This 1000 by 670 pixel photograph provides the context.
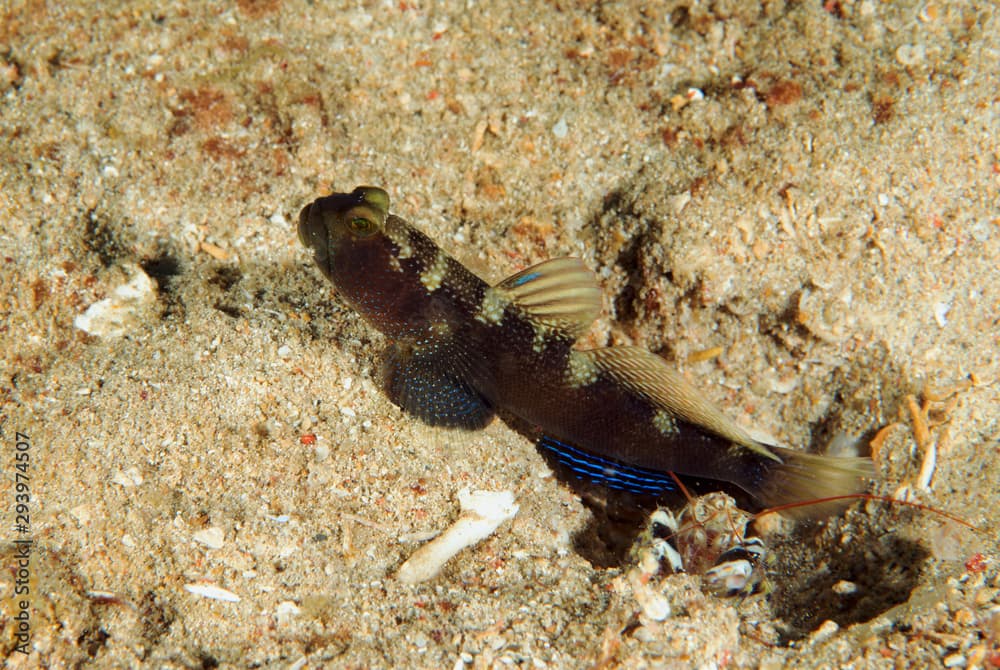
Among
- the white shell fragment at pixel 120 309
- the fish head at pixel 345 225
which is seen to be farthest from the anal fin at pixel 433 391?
the white shell fragment at pixel 120 309

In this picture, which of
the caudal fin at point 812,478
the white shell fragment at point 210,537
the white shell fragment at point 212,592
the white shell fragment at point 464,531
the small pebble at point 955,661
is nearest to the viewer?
the small pebble at point 955,661

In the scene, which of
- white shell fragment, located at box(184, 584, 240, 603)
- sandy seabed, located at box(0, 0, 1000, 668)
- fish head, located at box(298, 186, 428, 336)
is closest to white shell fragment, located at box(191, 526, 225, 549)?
sandy seabed, located at box(0, 0, 1000, 668)

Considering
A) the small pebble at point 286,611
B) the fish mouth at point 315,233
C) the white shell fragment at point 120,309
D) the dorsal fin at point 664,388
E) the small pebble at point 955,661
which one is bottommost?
the small pebble at point 286,611

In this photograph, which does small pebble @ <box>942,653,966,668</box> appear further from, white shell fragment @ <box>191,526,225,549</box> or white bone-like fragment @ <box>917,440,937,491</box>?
white shell fragment @ <box>191,526,225,549</box>

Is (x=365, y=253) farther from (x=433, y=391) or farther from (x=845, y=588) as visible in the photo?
(x=845, y=588)

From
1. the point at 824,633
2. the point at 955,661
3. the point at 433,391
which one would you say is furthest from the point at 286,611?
the point at 955,661

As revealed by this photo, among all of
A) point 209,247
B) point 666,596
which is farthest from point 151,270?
point 666,596

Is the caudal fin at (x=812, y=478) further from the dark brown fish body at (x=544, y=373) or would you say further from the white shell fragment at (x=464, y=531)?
the white shell fragment at (x=464, y=531)

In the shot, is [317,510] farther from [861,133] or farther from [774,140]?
[861,133]
